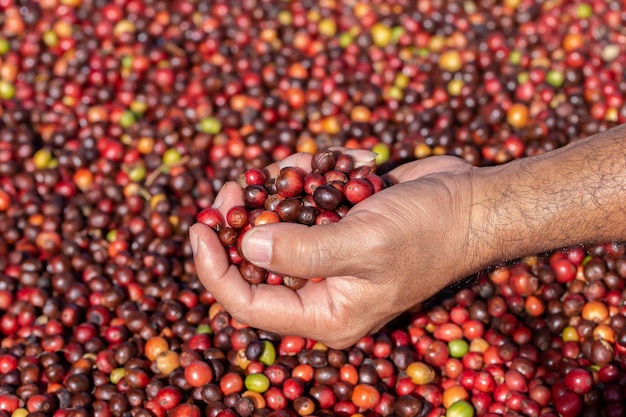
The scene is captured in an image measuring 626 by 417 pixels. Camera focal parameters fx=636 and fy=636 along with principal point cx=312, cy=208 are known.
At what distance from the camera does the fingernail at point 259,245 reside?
3.75m

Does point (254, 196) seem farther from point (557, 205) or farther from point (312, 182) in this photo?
point (557, 205)

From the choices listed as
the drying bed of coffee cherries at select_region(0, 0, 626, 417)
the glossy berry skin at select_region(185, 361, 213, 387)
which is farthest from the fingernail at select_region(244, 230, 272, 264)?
the glossy berry skin at select_region(185, 361, 213, 387)

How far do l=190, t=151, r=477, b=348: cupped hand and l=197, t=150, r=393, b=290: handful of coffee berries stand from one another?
0.35ft

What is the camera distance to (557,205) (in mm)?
4551

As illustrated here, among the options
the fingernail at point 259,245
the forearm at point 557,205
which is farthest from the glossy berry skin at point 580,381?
the fingernail at point 259,245

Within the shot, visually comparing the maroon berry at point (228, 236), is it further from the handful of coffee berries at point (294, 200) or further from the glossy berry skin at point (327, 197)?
the glossy berry skin at point (327, 197)

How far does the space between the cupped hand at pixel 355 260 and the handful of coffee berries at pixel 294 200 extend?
0.35 ft

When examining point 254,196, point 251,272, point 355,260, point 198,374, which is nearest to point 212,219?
point 254,196

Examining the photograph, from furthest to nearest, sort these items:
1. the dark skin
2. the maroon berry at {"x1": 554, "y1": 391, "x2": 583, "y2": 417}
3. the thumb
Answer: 1. the maroon berry at {"x1": 554, "y1": 391, "x2": 583, "y2": 417}
2. the dark skin
3. the thumb

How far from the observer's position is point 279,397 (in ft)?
16.1

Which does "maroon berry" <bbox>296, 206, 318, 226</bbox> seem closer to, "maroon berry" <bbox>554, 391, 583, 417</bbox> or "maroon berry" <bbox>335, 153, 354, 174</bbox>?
"maroon berry" <bbox>335, 153, 354, 174</bbox>

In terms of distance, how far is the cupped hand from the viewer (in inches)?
149

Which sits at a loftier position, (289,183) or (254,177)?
(289,183)

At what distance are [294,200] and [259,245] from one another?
720 millimetres
